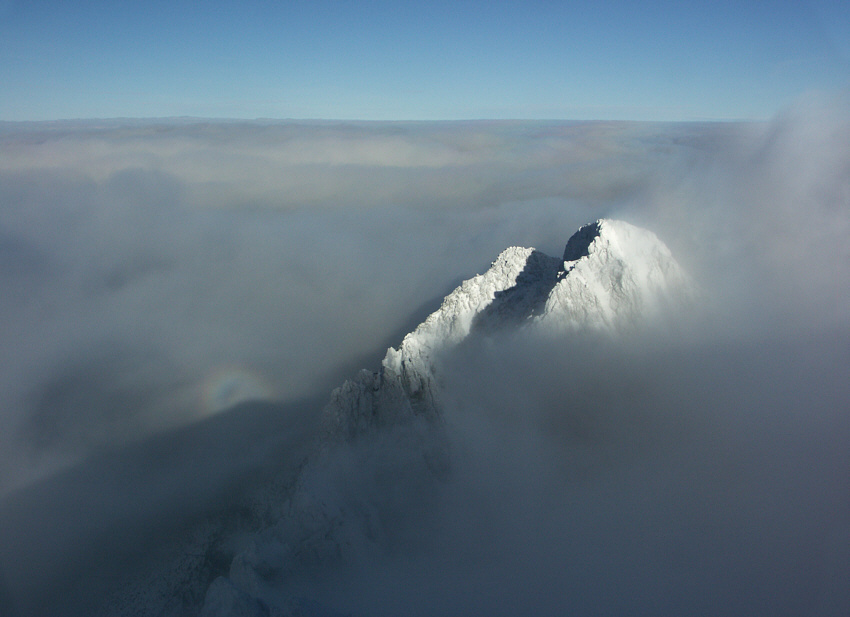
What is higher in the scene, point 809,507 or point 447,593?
point 809,507

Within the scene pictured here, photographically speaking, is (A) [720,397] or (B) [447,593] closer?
(B) [447,593]

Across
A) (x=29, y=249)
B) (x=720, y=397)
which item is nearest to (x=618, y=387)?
(x=720, y=397)

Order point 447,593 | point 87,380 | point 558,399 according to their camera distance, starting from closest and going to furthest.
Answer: point 447,593 → point 558,399 → point 87,380

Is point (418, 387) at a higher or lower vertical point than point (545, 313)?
lower

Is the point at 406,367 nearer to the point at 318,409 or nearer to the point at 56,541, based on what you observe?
the point at 318,409

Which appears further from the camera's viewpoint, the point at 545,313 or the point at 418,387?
the point at 545,313

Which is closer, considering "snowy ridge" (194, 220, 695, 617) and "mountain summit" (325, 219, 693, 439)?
"snowy ridge" (194, 220, 695, 617)

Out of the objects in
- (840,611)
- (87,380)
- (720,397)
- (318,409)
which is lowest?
(87,380)

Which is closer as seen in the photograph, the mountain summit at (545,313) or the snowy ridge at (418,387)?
the snowy ridge at (418,387)
